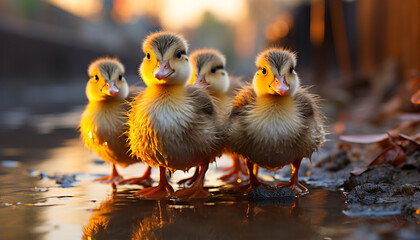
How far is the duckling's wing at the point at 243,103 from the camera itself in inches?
142

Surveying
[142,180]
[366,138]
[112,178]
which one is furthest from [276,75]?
[112,178]

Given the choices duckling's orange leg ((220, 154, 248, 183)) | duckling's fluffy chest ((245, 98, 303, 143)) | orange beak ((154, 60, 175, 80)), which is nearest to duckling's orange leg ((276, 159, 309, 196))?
duckling's fluffy chest ((245, 98, 303, 143))

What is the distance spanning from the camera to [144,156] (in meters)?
3.59

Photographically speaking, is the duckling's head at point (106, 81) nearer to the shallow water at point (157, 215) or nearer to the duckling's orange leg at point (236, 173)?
the shallow water at point (157, 215)

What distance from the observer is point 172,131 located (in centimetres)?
341

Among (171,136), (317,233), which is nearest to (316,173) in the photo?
(171,136)

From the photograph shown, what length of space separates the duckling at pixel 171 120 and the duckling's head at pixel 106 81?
44 cm

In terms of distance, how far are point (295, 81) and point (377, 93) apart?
6.16 meters

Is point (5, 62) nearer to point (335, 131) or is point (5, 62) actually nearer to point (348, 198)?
point (335, 131)

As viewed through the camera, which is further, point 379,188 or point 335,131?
point 335,131

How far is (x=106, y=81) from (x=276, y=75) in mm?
1463

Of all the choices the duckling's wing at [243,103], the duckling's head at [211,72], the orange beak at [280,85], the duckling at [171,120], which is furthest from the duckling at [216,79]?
the orange beak at [280,85]

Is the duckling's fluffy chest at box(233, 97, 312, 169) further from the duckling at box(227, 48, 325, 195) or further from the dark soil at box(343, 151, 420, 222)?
the dark soil at box(343, 151, 420, 222)

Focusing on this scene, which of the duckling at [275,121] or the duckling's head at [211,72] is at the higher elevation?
the duckling's head at [211,72]
